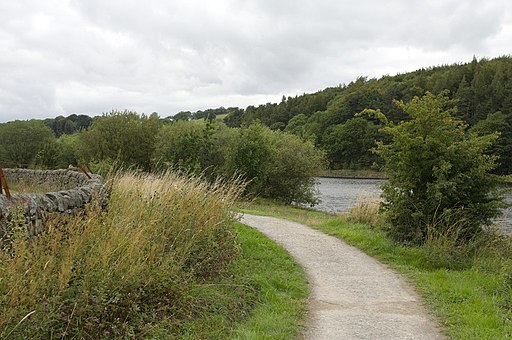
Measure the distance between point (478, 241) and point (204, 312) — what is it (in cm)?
683

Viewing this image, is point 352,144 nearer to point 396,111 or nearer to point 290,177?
point 396,111

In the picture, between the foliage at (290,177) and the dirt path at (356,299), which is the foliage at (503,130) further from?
the dirt path at (356,299)

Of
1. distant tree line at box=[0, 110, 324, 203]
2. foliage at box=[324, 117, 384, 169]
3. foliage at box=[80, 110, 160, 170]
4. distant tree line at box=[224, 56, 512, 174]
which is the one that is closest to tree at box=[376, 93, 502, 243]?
distant tree line at box=[0, 110, 324, 203]

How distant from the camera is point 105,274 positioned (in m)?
4.59

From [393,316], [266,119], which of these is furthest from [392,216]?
[266,119]

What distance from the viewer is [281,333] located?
541 centimetres

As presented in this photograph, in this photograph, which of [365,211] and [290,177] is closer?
[365,211]

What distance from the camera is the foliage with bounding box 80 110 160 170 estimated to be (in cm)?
4169

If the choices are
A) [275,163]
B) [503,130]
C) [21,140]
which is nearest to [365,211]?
[275,163]

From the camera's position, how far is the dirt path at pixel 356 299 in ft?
18.4

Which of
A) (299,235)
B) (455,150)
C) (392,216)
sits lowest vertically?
(299,235)

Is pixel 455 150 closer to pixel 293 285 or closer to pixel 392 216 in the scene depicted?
pixel 392 216

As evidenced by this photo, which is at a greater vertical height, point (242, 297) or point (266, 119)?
point (266, 119)

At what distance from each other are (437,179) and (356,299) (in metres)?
4.47
